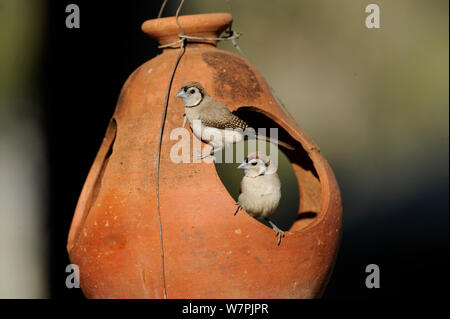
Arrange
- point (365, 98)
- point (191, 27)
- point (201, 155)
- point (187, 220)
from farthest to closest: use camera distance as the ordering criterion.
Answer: point (365, 98) < point (191, 27) < point (201, 155) < point (187, 220)

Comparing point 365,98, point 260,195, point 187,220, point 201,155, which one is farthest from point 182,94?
point 365,98

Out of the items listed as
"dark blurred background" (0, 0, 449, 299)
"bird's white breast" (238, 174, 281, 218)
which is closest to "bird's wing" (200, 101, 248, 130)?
"bird's white breast" (238, 174, 281, 218)

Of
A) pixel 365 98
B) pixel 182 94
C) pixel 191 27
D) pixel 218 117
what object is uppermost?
pixel 191 27

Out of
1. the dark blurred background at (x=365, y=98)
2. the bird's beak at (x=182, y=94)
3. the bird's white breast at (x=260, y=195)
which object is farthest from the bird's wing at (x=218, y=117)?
the dark blurred background at (x=365, y=98)

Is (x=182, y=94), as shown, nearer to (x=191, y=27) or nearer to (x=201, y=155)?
(x=201, y=155)

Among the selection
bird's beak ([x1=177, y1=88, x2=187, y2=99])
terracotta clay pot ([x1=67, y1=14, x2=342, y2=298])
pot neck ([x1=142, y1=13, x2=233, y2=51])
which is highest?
pot neck ([x1=142, y1=13, x2=233, y2=51])

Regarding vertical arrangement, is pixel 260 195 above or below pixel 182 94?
below

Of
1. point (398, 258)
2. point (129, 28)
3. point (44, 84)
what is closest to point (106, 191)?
point (44, 84)

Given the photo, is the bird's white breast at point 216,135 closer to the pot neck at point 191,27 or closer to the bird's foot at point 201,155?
the bird's foot at point 201,155

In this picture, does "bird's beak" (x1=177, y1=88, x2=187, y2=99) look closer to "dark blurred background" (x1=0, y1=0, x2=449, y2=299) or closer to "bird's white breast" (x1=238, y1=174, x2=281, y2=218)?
"bird's white breast" (x1=238, y1=174, x2=281, y2=218)
